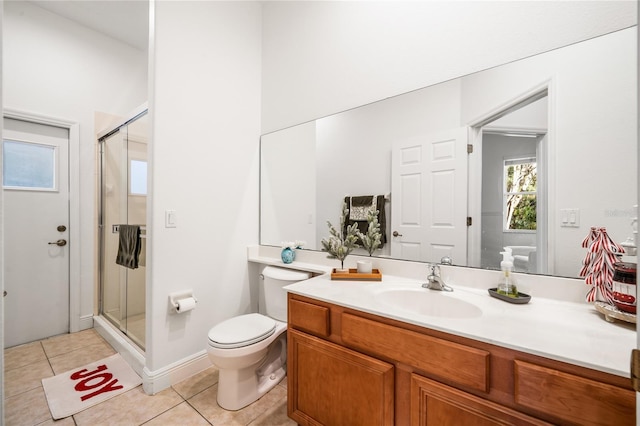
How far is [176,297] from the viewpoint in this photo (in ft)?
5.94

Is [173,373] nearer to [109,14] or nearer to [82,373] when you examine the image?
[82,373]

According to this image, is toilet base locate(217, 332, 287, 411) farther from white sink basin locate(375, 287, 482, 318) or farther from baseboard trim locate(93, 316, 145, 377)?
white sink basin locate(375, 287, 482, 318)

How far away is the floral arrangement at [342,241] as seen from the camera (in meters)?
1.70

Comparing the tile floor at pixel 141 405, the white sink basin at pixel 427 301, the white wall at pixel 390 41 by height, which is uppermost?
the white wall at pixel 390 41

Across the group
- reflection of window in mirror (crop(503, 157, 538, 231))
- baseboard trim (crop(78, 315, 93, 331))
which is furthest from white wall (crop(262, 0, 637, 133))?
baseboard trim (crop(78, 315, 93, 331))

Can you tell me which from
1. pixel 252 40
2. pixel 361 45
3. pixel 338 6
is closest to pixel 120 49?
pixel 252 40

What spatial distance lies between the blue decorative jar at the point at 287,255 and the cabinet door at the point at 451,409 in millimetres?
1256

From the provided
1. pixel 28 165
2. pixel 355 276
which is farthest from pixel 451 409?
pixel 28 165

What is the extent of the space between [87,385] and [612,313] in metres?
2.85

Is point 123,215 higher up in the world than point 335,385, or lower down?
higher up

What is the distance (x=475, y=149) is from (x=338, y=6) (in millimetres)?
1452

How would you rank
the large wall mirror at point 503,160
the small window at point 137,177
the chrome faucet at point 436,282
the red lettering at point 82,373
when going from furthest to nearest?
the small window at point 137,177 < the red lettering at point 82,373 < the chrome faucet at point 436,282 < the large wall mirror at point 503,160

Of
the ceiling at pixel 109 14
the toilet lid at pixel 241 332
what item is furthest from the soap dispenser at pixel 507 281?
the ceiling at pixel 109 14

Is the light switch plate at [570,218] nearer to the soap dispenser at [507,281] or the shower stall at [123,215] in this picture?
the soap dispenser at [507,281]
